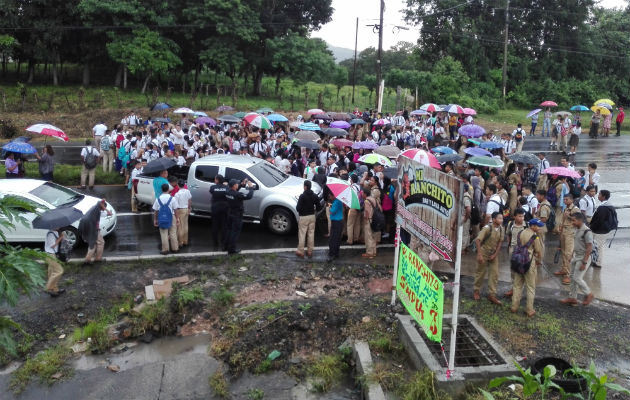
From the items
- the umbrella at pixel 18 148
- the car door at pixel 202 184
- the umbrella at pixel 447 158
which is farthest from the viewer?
the umbrella at pixel 447 158

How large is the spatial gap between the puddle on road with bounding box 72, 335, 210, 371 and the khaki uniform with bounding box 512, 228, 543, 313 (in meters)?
4.92

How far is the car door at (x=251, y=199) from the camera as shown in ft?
40.6

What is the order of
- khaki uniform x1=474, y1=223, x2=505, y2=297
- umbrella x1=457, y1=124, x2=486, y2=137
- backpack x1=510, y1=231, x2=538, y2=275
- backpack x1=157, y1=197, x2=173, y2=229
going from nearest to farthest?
backpack x1=510, y1=231, x2=538, y2=275
khaki uniform x1=474, y1=223, x2=505, y2=297
backpack x1=157, y1=197, x2=173, y2=229
umbrella x1=457, y1=124, x2=486, y2=137

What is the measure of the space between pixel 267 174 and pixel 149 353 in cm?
601

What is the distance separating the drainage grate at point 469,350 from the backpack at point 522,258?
1.28m

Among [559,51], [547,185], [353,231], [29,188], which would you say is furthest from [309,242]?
[559,51]

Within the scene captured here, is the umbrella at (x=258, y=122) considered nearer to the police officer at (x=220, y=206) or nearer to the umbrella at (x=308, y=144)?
the umbrella at (x=308, y=144)

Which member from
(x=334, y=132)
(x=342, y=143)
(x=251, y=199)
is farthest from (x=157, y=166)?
(x=334, y=132)

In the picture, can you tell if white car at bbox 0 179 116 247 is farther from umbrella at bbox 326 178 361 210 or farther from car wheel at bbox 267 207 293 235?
umbrella at bbox 326 178 361 210

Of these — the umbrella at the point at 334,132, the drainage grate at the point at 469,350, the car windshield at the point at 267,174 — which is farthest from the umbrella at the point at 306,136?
the drainage grate at the point at 469,350

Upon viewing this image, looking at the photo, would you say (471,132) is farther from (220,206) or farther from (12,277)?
(12,277)

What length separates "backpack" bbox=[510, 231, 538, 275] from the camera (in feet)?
26.4

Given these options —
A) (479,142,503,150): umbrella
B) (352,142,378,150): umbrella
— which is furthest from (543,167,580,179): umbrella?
(352,142,378,150): umbrella

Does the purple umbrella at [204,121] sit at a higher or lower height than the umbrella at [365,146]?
higher
